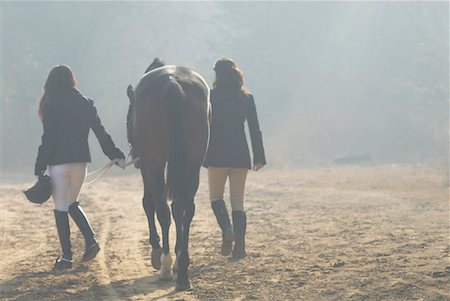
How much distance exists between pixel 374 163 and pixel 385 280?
2671 centimetres

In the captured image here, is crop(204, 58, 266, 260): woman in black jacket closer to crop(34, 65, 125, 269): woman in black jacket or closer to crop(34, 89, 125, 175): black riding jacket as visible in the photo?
crop(34, 65, 125, 269): woman in black jacket

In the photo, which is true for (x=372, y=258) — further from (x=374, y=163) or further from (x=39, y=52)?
(x=39, y=52)

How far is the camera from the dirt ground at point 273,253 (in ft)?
20.0

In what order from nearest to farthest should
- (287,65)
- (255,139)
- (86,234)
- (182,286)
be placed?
(182,286)
(86,234)
(255,139)
(287,65)

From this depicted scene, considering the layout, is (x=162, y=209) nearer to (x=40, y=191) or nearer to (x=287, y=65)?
(x=40, y=191)

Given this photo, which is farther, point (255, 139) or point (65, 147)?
point (255, 139)

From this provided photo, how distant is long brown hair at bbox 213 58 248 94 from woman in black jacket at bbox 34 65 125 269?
51.2 inches

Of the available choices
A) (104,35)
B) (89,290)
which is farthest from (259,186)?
(104,35)

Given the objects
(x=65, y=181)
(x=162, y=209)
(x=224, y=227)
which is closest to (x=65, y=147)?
(x=65, y=181)

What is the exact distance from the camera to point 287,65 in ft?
139

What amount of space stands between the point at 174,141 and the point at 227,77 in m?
1.72

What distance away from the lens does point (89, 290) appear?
6.32m

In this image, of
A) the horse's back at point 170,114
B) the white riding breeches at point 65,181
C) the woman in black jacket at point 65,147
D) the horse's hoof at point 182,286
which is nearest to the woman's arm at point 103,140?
the woman in black jacket at point 65,147

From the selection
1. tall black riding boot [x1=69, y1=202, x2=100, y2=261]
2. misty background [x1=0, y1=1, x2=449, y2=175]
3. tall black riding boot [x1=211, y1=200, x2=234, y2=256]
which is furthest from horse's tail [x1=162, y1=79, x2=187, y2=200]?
misty background [x1=0, y1=1, x2=449, y2=175]
